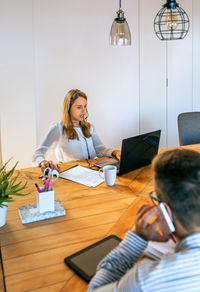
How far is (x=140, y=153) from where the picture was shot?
6.72 feet

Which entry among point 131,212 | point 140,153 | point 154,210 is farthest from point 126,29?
point 154,210

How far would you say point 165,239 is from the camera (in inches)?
38.1

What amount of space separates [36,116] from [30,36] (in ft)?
2.82

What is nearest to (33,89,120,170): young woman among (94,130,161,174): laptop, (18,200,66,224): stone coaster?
(94,130,161,174): laptop

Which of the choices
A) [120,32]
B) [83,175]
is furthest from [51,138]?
[120,32]

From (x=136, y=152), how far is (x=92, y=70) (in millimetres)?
1987

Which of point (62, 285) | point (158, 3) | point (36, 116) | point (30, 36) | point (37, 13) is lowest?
point (62, 285)

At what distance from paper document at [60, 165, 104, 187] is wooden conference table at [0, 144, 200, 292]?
0.05 meters

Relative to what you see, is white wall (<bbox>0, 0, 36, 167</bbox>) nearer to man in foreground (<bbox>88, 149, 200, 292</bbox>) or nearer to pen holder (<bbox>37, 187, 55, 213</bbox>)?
pen holder (<bbox>37, 187, 55, 213</bbox>)

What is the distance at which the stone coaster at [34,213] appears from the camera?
1.37 metres

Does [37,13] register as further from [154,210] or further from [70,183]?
[154,210]

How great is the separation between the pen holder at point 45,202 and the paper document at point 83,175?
1.37 ft

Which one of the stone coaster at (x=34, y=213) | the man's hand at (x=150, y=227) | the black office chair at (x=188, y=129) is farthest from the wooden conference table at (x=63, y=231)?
the black office chair at (x=188, y=129)

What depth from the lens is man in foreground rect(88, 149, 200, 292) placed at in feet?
2.46
